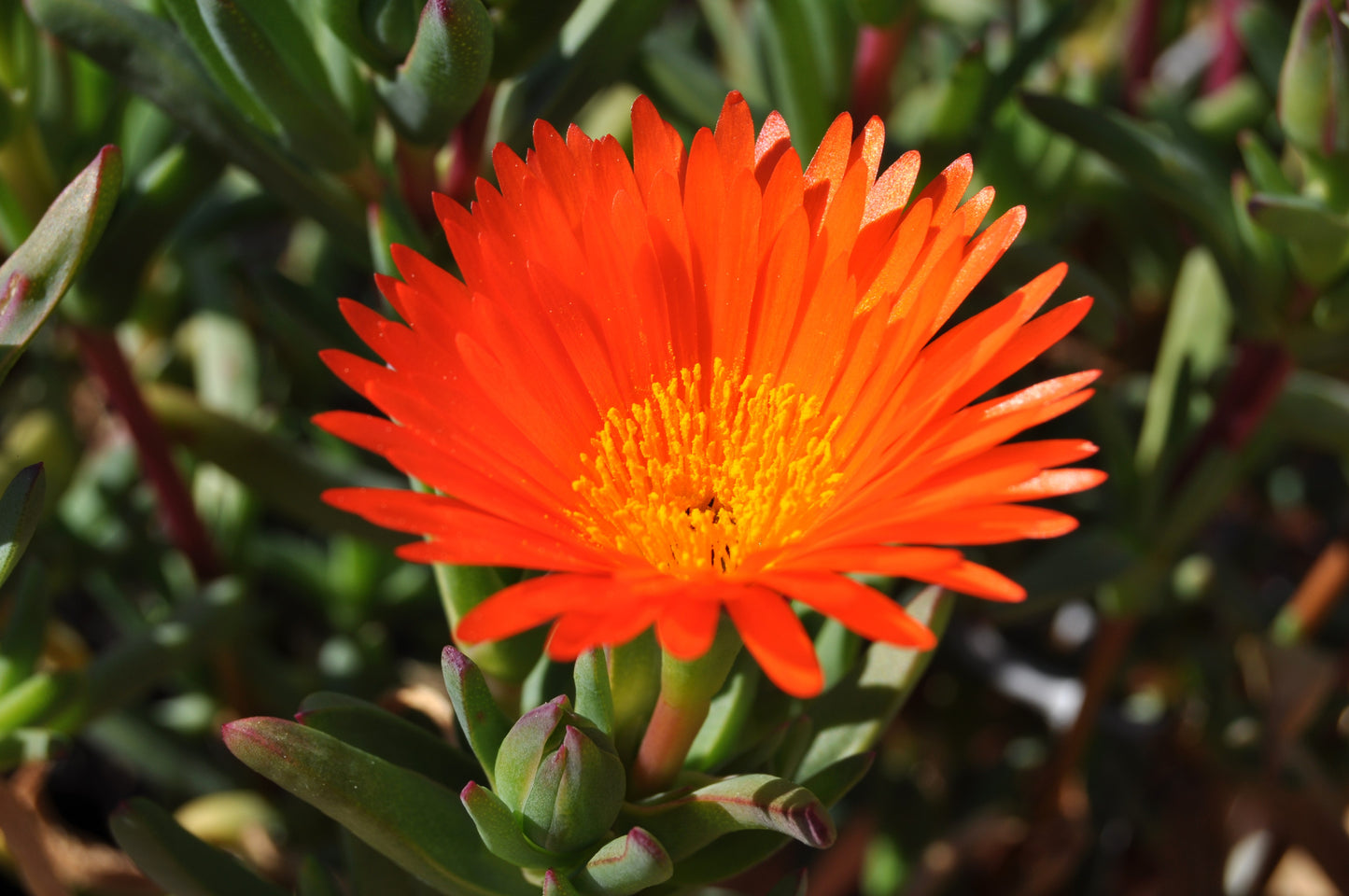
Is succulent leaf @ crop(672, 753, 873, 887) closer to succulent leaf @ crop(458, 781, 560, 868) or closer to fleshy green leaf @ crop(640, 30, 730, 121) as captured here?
succulent leaf @ crop(458, 781, 560, 868)

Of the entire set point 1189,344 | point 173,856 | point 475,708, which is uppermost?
point 1189,344

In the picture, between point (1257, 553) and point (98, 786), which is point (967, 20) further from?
point (98, 786)

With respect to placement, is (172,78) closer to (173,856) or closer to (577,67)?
(577,67)

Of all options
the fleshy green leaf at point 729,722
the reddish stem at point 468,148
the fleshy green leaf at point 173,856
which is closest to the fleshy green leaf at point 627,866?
the fleshy green leaf at point 729,722

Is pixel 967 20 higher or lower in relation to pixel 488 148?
higher

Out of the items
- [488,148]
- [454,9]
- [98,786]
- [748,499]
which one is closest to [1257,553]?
[748,499]

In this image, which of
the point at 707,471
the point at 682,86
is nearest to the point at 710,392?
the point at 707,471

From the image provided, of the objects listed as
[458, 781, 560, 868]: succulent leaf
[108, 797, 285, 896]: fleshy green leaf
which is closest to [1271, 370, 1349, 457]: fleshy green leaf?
[458, 781, 560, 868]: succulent leaf
